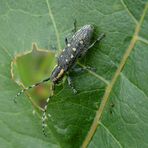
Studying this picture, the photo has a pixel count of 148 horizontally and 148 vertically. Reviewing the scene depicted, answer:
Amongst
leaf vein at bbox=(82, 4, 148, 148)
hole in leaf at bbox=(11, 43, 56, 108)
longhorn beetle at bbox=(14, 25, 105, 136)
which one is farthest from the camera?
hole in leaf at bbox=(11, 43, 56, 108)

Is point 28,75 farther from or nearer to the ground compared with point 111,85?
nearer to the ground

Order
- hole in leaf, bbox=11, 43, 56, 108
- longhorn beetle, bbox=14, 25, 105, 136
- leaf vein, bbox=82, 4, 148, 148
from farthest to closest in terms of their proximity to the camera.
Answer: hole in leaf, bbox=11, 43, 56, 108 < longhorn beetle, bbox=14, 25, 105, 136 < leaf vein, bbox=82, 4, 148, 148

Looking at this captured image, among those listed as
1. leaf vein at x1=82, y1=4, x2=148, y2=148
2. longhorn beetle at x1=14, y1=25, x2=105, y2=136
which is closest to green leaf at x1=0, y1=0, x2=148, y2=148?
leaf vein at x1=82, y1=4, x2=148, y2=148

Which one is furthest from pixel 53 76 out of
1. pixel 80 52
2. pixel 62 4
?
pixel 62 4

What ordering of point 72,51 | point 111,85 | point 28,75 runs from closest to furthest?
point 111,85, point 72,51, point 28,75

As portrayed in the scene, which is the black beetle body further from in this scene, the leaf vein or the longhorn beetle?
the leaf vein

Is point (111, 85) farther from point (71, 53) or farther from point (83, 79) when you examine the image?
point (71, 53)

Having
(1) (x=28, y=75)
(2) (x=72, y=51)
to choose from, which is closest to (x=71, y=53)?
(2) (x=72, y=51)

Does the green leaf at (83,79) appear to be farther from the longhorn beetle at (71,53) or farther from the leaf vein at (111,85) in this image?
the longhorn beetle at (71,53)
